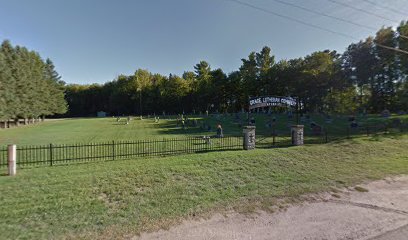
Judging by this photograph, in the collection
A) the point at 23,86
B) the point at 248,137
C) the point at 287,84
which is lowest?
the point at 248,137

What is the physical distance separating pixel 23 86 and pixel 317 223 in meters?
43.1

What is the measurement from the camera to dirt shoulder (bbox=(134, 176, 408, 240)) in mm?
5621

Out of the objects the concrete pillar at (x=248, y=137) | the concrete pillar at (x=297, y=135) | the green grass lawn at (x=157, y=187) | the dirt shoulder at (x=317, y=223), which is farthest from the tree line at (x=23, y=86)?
the dirt shoulder at (x=317, y=223)

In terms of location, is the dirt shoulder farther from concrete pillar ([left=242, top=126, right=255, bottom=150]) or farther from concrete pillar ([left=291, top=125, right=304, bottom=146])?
concrete pillar ([left=291, top=125, right=304, bottom=146])

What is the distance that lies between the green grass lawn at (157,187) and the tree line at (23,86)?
2913 centimetres

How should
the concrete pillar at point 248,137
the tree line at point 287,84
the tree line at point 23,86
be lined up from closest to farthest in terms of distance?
the concrete pillar at point 248,137 → the tree line at point 23,86 → the tree line at point 287,84

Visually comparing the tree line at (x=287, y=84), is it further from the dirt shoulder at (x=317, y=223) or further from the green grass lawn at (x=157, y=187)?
the dirt shoulder at (x=317, y=223)

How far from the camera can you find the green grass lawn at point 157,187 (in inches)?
232

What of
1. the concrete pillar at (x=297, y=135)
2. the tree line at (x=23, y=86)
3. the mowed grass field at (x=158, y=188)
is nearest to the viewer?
the mowed grass field at (x=158, y=188)

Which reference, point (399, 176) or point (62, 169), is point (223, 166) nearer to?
point (62, 169)

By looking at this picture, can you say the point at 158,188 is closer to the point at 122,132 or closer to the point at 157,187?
the point at 157,187

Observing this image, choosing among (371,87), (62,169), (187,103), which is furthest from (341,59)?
(62,169)

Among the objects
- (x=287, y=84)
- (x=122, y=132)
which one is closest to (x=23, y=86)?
(x=122, y=132)

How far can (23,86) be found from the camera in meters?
37.3
